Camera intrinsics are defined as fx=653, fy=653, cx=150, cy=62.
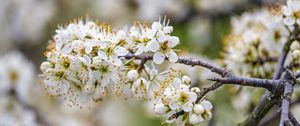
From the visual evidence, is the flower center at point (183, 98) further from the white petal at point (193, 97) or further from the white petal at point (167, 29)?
the white petal at point (167, 29)

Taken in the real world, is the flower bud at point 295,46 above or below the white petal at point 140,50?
above

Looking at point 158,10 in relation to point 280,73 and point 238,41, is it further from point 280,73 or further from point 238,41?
point 280,73

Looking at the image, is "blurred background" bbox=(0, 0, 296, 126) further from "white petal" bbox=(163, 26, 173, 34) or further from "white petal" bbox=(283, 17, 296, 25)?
"white petal" bbox=(163, 26, 173, 34)

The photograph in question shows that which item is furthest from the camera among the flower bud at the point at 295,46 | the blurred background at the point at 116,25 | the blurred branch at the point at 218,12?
the blurred branch at the point at 218,12

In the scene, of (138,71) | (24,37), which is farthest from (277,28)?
(24,37)

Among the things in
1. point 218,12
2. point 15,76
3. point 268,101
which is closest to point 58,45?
point 268,101

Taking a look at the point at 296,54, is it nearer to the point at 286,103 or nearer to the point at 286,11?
the point at 286,11

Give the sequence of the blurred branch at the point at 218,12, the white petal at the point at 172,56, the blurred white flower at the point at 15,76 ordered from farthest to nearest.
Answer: the blurred branch at the point at 218,12 < the blurred white flower at the point at 15,76 < the white petal at the point at 172,56

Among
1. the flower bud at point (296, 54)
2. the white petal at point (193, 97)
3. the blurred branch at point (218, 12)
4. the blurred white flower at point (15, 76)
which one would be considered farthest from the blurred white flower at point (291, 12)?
the blurred white flower at point (15, 76)
